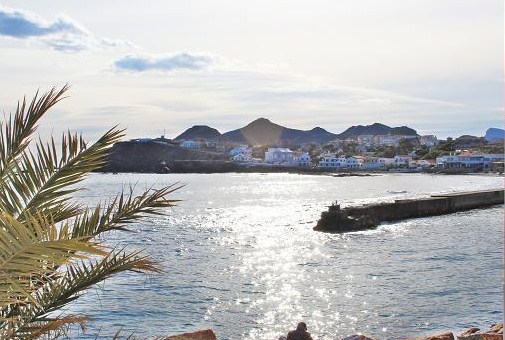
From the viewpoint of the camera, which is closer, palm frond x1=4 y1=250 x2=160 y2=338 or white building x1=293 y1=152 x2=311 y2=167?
palm frond x1=4 y1=250 x2=160 y2=338

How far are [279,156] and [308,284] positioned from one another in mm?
158936

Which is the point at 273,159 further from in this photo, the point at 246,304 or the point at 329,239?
the point at 246,304

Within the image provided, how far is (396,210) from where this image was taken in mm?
51125

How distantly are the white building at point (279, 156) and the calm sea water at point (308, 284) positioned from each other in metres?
135

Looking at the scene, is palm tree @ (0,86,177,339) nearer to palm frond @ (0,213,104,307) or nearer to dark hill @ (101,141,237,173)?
palm frond @ (0,213,104,307)

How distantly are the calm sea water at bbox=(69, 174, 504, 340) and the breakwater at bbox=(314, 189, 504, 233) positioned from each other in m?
1.73

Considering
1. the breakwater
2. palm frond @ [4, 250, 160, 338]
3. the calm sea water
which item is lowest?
the calm sea water

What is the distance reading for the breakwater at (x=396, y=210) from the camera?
42.9 m

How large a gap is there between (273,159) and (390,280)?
158363 millimetres

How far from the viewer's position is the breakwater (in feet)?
141

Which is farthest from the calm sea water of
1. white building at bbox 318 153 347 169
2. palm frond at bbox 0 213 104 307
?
white building at bbox 318 153 347 169

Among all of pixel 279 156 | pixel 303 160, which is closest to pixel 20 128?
pixel 303 160

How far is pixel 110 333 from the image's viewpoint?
1689 cm

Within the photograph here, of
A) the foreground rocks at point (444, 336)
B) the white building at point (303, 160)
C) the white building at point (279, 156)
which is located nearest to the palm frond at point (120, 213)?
the foreground rocks at point (444, 336)
